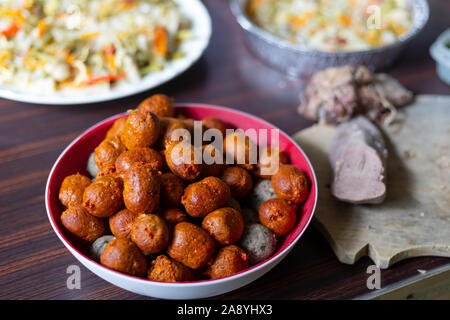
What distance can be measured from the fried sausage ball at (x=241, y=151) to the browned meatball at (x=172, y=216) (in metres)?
0.26

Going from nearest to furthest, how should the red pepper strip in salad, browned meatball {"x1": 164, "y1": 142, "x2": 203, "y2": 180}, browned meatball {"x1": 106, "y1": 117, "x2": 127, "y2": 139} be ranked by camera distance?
browned meatball {"x1": 164, "y1": 142, "x2": 203, "y2": 180} → browned meatball {"x1": 106, "y1": 117, "x2": 127, "y2": 139} → the red pepper strip in salad

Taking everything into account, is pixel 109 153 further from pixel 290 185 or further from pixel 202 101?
pixel 202 101

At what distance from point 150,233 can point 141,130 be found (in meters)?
0.30

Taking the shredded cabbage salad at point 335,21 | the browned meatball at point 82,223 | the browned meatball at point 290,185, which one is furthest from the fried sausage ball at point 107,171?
the shredded cabbage salad at point 335,21

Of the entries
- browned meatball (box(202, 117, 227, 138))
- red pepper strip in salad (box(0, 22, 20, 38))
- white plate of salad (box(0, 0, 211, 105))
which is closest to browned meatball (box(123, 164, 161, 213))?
browned meatball (box(202, 117, 227, 138))

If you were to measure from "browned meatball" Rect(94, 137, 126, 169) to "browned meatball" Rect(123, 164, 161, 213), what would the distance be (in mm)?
146

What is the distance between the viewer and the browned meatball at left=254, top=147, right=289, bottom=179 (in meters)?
1.28

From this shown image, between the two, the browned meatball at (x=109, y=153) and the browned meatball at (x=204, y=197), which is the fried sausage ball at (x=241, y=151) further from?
the browned meatball at (x=109, y=153)

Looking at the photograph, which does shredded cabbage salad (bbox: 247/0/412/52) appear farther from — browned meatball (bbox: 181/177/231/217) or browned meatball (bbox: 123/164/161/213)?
browned meatball (bbox: 123/164/161/213)

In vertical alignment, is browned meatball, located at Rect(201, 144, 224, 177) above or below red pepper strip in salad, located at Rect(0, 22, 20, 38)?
below

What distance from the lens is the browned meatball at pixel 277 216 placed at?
115cm

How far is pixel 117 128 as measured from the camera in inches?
50.9

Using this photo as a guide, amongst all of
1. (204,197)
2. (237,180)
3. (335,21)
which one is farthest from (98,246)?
(335,21)
